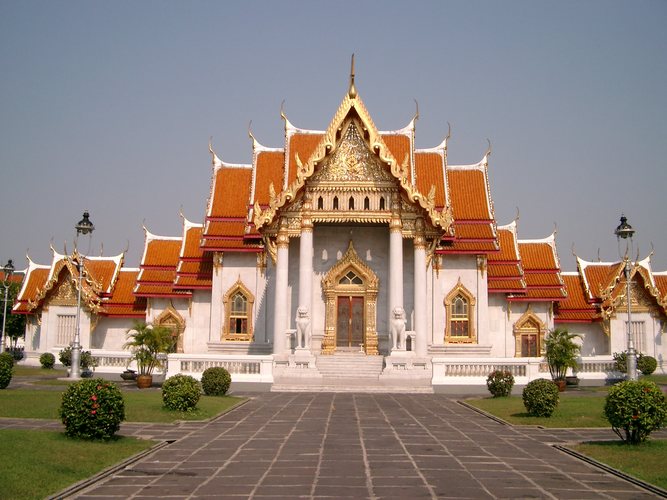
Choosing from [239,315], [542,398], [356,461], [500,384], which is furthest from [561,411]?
[239,315]

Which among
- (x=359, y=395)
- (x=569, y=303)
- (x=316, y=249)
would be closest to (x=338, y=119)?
(x=316, y=249)

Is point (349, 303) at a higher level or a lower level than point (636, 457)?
higher

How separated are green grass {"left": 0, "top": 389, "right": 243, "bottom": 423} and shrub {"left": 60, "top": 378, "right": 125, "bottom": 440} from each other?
10.8ft

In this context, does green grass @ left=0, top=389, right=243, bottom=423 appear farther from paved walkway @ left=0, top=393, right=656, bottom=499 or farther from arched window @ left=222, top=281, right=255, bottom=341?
arched window @ left=222, top=281, right=255, bottom=341

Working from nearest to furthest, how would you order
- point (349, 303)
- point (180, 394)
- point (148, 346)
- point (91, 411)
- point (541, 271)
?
point (91, 411), point (180, 394), point (148, 346), point (349, 303), point (541, 271)

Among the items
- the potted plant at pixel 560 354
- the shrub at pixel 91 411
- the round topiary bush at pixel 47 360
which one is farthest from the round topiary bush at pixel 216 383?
the round topiary bush at pixel 47 360

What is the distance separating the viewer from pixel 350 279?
31453 millimetres

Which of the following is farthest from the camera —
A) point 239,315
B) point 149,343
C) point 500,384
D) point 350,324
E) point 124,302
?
point 124,302

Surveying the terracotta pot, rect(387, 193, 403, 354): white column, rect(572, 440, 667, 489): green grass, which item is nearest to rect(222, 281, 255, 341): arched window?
rect(387, 193, 403, 354): white column

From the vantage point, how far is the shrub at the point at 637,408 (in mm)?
12836

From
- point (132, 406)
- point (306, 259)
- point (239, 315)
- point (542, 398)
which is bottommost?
point (132, 406)

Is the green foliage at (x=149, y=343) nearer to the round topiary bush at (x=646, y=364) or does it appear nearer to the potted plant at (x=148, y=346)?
the potted plant at (x=148, y=346)

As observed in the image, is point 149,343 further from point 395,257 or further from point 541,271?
point 541,271

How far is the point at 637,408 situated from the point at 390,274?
16217 millimetres
